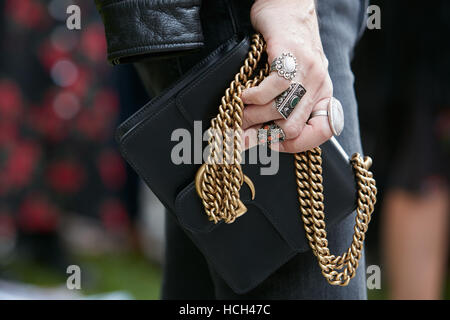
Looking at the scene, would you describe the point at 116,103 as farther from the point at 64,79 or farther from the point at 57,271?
the point at 57,271

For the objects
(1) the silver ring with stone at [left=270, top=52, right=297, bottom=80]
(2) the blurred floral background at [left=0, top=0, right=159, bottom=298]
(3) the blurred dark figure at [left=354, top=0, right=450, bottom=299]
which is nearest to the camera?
(1) the silver ring with stone at [left=270, top=52, right=297, bottom=80]

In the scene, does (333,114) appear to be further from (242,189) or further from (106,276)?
(106,276)

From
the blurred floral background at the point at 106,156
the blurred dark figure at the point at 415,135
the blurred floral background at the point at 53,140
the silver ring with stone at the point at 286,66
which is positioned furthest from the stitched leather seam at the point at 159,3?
the blurred floral background at the point at 53,140

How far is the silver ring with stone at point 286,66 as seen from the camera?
625 millimetres

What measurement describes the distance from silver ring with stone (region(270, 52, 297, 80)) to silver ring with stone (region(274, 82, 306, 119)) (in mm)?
16

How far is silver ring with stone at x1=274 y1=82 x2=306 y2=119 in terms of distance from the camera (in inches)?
25.1

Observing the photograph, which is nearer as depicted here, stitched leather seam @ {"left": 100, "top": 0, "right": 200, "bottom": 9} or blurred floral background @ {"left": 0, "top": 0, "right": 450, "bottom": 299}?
stitched leather seam @ {"left": 100, "top": 0, "right": 200, "bottom": 9}

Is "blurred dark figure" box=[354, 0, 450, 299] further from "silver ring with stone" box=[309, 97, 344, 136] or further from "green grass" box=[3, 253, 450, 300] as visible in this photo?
"silver ring with stone" box=[309, 97, 344, 136]

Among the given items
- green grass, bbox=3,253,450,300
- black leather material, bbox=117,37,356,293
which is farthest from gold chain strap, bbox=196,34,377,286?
green grass, bbox=3,253,450,300

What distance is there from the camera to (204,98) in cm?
67


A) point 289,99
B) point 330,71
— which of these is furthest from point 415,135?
point 289,99

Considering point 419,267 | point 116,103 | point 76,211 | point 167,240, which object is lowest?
point 419,267
